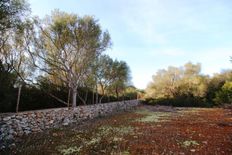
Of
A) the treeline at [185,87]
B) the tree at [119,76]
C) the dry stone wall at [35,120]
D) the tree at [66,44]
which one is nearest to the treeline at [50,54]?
the tree at [66,44]

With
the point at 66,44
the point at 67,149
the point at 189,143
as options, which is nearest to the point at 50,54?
the point at 66,44

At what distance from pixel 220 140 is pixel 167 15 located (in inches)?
310

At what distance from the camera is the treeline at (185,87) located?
112 ft

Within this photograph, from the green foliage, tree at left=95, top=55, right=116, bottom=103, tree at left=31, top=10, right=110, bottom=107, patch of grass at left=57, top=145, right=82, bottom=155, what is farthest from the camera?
the green foliage

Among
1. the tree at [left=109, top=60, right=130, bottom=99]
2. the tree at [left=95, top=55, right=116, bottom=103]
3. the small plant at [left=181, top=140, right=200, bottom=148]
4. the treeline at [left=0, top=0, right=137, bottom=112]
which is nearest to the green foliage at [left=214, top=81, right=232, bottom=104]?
the tree at [left=109, top=60, right=130, bottom=99]

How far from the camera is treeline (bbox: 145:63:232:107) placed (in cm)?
3425

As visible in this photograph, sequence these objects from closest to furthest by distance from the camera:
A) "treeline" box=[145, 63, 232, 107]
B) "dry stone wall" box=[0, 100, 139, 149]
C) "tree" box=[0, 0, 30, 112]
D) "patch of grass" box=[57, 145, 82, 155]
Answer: "patch of grass" box=[57, 145, 82, 155]
"dry stone wall" box=[0, 100, 139, 149]
"tree" box=[0, 0, 30, 112]
"treeline" box=[145, 63, 232, 107]

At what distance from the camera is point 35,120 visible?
8.78 metres

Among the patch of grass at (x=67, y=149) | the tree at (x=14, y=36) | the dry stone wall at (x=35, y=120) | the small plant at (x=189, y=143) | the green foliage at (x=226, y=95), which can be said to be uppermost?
the tree at (x=14, y=36)

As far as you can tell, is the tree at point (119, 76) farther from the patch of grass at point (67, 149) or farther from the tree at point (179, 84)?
the patch of grass at point (67, 149)

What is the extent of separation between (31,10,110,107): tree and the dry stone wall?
1338 mm

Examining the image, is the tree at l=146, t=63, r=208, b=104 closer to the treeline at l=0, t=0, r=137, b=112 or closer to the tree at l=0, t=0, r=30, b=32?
the treeline at l=0, t=0, r=137, b=112

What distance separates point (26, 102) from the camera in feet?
39.4

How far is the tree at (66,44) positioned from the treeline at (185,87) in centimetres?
2290
